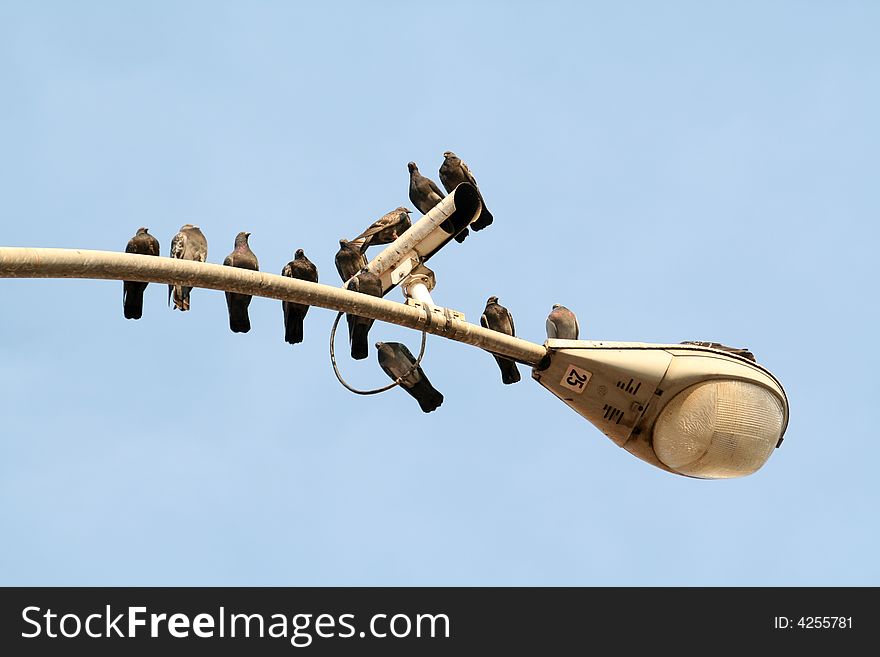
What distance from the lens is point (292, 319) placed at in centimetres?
1092

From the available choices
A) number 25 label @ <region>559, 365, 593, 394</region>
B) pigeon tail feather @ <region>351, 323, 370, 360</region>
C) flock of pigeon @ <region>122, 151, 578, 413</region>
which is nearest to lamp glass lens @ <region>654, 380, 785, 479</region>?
number 25 label @ <region>559, 365, 593, 394</region>

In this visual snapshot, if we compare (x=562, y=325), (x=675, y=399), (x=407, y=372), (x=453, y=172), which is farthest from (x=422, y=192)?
(x=675, y=399)

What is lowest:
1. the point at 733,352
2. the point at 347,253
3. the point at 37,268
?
the point at 37,268

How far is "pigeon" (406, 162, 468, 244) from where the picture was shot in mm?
12445

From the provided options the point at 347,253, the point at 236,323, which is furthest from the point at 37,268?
the point at 347,253

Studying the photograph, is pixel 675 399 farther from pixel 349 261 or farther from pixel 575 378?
pixel 349 261

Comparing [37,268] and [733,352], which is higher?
[733,352]

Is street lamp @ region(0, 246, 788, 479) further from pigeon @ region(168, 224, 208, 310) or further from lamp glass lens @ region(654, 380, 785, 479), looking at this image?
pigeon @ region(168, 224, 208, 310)

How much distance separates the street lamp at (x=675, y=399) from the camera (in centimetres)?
1097

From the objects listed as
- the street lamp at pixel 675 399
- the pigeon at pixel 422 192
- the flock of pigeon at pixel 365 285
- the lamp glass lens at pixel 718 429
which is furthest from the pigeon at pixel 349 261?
the lamp glass lens at pixel 718 429

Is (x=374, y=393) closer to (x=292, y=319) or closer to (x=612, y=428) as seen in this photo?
(x=292, y=319)

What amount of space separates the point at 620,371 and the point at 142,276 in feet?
12.6

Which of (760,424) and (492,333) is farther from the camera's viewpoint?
(760,424)

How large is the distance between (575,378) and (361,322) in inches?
62.9
